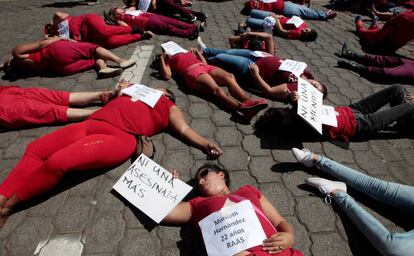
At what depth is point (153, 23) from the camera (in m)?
5.77

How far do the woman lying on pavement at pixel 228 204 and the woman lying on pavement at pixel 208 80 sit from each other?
1056 millimetres

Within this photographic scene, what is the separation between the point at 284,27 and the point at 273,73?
2591 mm

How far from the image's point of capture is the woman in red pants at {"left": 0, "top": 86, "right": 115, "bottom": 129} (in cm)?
326

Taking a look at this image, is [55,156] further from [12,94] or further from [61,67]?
[61,67]

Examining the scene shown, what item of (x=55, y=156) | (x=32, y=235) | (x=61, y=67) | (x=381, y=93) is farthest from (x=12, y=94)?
(x=381, y=93)

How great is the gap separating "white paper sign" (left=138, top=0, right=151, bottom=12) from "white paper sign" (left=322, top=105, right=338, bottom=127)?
4.35 metres

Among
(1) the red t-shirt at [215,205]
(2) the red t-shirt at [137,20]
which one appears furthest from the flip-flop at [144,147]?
(2) the red t-shirt at [137,20]

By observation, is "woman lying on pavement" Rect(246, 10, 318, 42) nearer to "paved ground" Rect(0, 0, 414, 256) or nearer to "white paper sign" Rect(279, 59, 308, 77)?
"paved ground" Rect(0, 0, 414, 256)

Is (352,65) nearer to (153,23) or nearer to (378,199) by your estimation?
(378,199)

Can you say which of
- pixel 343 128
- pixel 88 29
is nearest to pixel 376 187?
pixel 343 128

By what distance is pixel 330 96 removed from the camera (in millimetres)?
4207

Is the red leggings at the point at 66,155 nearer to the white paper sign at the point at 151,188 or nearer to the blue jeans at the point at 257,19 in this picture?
the white paper sign at the point at 151,188

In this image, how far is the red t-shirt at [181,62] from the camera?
13.8 ft

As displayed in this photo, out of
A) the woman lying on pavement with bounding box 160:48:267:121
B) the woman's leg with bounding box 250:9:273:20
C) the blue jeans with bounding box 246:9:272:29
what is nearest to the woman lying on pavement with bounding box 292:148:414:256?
the woman lying on pavement with bounding box 160:48:267:121
